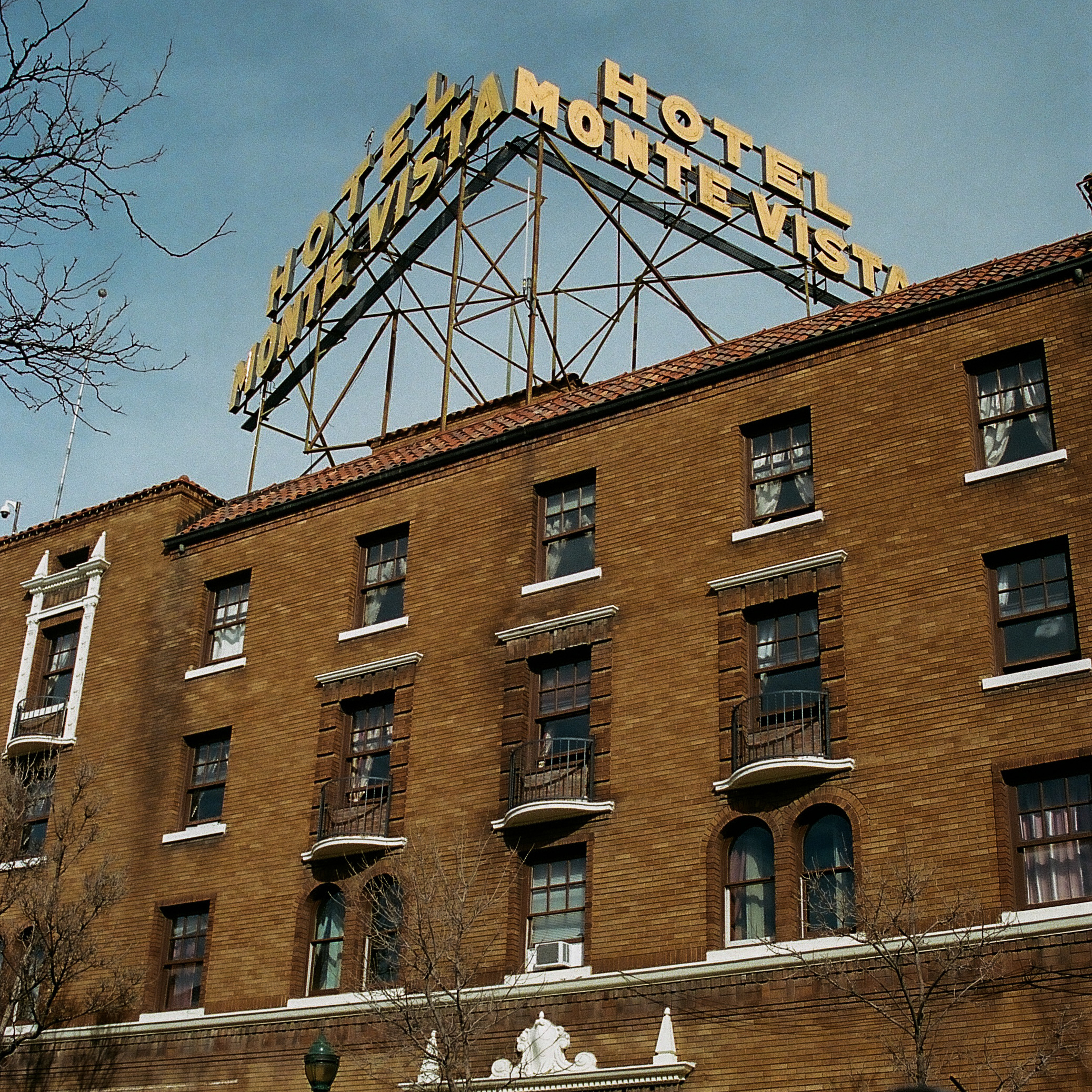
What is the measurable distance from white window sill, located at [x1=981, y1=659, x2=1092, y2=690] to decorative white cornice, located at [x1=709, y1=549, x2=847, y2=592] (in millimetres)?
3358

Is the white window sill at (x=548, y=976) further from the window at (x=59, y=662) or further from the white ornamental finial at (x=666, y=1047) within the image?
the window at (x=59, y=662)

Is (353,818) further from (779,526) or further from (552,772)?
(779,526)

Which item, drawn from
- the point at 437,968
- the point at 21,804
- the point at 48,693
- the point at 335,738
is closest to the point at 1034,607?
the point at 437,968

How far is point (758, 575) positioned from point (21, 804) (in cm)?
1462

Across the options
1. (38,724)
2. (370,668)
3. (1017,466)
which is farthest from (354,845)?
(1017,466)

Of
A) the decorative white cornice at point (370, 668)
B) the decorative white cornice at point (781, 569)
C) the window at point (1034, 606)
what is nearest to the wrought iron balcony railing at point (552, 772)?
the decorative white cornice at point (370, 668)

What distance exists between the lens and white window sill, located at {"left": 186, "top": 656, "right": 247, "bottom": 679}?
32.2 metres

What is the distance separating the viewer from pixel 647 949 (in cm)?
2428

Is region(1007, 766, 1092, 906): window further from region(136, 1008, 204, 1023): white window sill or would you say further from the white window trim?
the white window trim

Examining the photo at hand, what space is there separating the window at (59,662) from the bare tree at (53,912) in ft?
6.92

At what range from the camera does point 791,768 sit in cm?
2370

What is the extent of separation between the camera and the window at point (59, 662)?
35406mm

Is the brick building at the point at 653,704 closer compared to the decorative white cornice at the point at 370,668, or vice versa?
the brick building at the point at 653,704

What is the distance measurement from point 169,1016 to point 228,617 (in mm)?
8176
